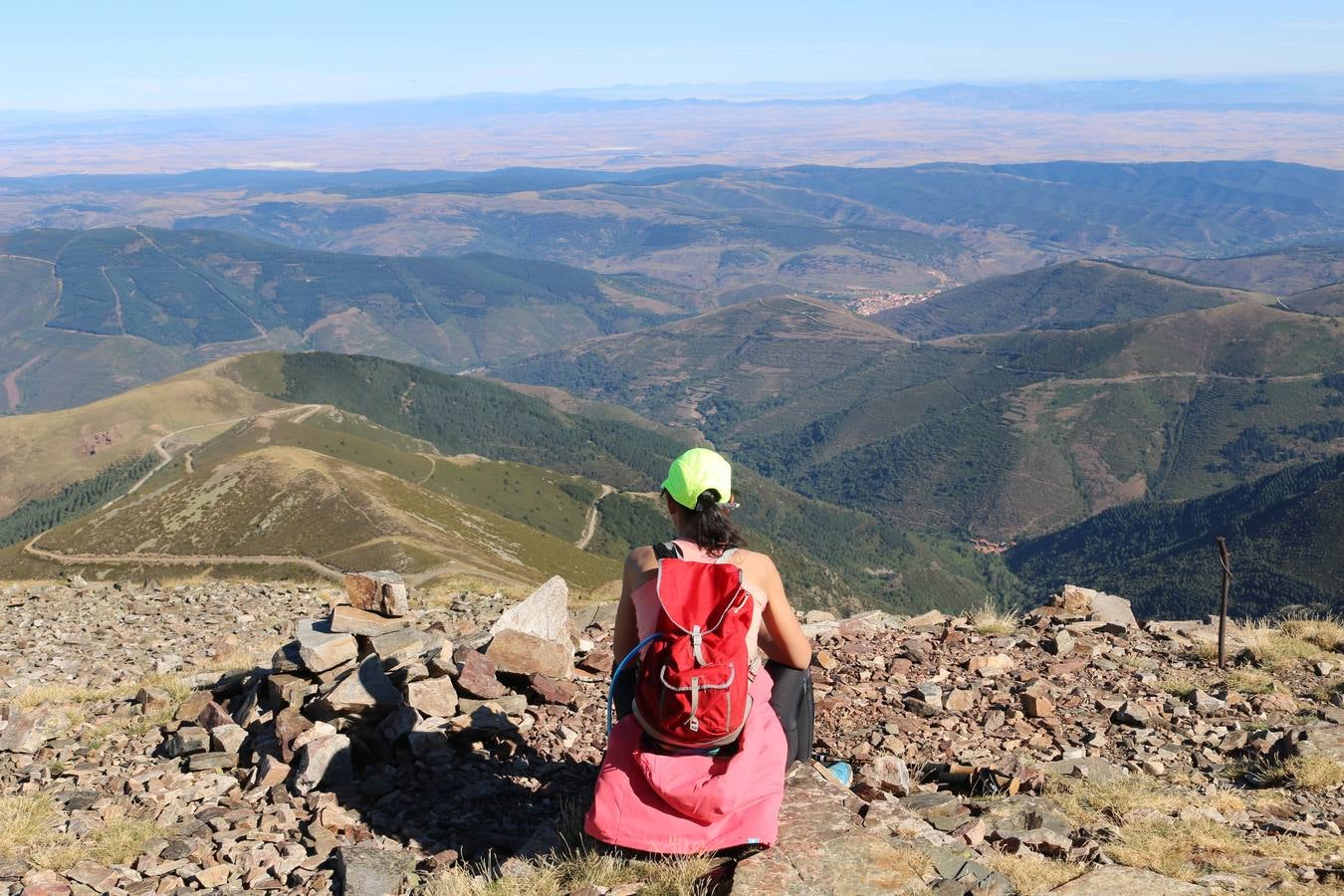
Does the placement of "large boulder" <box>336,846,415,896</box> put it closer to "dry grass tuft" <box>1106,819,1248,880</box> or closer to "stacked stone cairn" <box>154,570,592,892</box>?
"stacked stone cairn" <box>154,570,592,892</box>

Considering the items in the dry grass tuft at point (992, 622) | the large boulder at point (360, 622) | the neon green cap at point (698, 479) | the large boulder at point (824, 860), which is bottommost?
the dry grass tuft at point (992, 622)

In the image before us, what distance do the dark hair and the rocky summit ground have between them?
2490mm

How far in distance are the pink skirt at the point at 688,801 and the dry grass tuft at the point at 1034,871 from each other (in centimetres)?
194

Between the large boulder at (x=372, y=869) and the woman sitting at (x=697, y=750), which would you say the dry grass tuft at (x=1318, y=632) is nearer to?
the woman sitting at (x=697, y=750)

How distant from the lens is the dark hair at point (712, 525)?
8188 mm

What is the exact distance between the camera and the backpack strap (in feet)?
27.1

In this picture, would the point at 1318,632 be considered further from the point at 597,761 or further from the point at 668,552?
the point at 668,552

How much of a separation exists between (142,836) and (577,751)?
4.66 meters

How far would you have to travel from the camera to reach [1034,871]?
7.91 meters

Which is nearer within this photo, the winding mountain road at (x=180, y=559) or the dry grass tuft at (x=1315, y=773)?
the dry grass tuft at (x=1315, y=773)

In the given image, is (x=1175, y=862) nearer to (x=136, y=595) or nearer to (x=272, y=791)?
(x=272, y=791)

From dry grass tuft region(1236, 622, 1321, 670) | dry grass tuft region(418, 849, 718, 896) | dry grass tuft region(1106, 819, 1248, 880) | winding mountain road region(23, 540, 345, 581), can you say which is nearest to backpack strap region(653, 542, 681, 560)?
dry grass tuft region(418, 849, 718, 896)

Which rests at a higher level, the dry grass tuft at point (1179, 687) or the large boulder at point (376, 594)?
the large boulder at point (376, 594)


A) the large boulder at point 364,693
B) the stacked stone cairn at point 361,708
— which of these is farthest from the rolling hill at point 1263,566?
the large boulder at point 364,693
